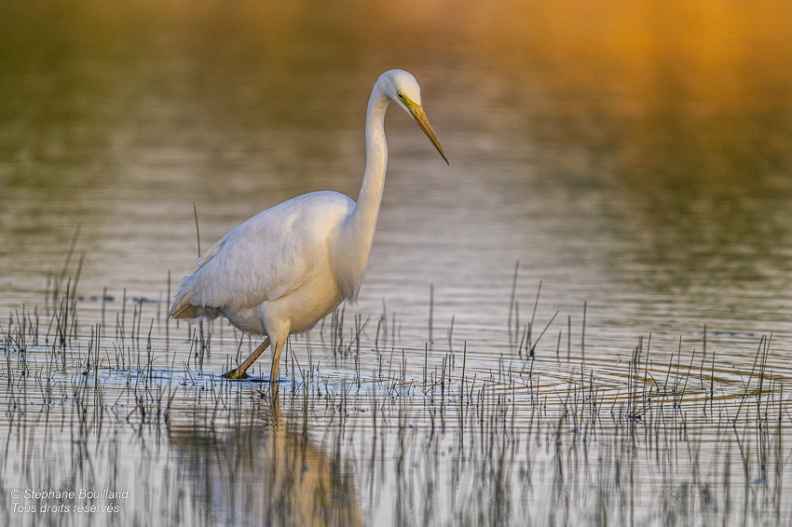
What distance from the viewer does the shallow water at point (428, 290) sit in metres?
8.67

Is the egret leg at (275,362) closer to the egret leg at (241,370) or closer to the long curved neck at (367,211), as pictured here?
the egret leg at (241,370)

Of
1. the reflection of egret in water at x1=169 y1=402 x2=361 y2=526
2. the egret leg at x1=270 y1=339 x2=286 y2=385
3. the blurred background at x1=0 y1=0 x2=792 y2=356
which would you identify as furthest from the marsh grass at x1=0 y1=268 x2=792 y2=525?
the blurred background at x1=0 y1=0 x2=792 y2=356

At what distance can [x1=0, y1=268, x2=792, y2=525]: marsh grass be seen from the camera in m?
7.98

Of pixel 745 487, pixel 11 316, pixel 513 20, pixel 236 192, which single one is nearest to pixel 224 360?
pixel 11 316

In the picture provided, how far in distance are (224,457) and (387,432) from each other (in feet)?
4.12

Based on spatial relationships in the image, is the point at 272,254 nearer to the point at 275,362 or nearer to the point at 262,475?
the point at 275,362

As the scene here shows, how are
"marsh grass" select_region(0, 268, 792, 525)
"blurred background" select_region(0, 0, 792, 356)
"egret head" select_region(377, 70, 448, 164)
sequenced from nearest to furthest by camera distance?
1. "marsh grass" select_region(0, 268, 792, 525)
2. "egret head" select_region(377, 70, 448, 164)
3. "blurred background" select_region(0, 0, 792, 356)

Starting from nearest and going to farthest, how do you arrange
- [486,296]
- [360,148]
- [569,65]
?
[486,296], [360,148], [569,65]

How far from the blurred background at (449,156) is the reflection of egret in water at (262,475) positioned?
14.3 ft

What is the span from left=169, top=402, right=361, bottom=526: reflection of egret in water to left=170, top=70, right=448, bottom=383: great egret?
1424 millimetres

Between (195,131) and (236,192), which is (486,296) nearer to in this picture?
(236,192)

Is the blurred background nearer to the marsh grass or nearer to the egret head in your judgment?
the marsh grass

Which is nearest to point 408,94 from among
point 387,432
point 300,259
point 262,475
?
point 300,259

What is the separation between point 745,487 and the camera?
27.9ft
